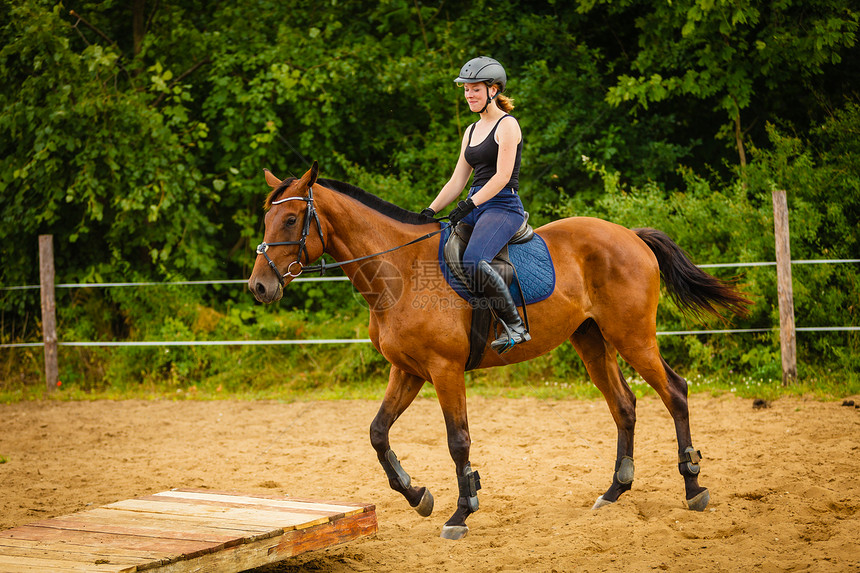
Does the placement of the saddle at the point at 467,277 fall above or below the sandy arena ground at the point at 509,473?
above

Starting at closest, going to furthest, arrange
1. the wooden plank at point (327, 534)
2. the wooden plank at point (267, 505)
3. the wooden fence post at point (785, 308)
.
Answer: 1. the wooden plank at point (327, 534)
2. the wooden plank at point (267, 505)
3. the wooden fence post at point (785, 308)

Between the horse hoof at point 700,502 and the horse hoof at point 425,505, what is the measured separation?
5.66 ft

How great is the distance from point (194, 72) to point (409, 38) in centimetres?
390

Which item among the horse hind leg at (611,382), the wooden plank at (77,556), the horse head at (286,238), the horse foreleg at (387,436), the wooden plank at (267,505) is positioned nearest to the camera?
the wooden plank at (77,556)

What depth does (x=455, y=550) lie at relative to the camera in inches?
173

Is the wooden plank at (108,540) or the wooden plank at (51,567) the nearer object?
the wooden plank at (51,567)

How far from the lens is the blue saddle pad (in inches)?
195

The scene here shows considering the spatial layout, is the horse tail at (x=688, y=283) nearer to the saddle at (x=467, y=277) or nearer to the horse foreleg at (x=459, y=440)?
the saddle at (x=467, y=277)

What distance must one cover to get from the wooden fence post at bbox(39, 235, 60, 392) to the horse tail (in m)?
8.64

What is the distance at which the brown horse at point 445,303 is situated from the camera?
4539mm

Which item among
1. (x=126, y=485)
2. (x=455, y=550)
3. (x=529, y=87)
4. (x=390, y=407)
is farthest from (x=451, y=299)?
(x=529, y=87)

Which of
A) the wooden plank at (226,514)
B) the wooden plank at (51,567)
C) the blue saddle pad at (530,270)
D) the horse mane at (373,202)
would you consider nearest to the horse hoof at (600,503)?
the blue saddle pad at (530,270)

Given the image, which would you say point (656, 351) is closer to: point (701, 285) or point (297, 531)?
point (701, 285)

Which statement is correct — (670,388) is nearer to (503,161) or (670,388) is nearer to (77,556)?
(503,161)
